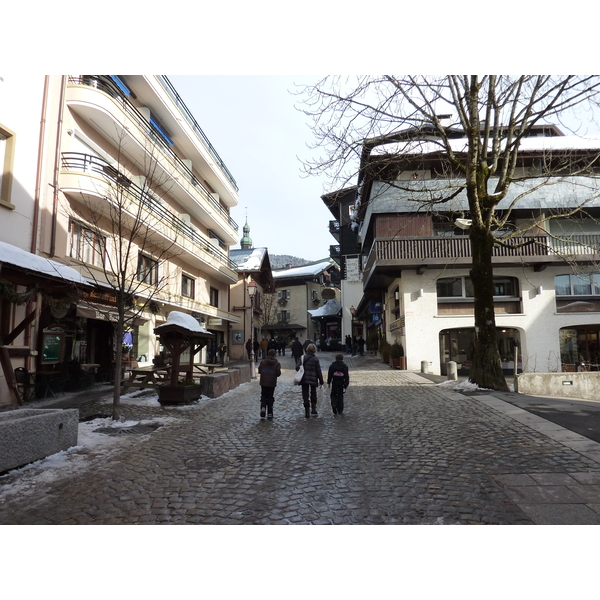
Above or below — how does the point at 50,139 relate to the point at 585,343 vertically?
above

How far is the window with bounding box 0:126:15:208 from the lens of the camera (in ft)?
36.2

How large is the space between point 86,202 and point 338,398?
10.5 meters

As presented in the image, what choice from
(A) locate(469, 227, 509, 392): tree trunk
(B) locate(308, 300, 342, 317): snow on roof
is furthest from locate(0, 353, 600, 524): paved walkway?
(B) locate(308, 300, 342, 317): snow on roof

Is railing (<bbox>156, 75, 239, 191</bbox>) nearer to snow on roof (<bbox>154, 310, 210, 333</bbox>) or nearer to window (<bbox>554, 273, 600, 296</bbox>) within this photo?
snow on roof (<bbox>154, 310, 210, 333</bbox>)

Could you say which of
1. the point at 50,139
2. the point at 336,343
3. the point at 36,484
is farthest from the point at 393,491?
the point at 336,343

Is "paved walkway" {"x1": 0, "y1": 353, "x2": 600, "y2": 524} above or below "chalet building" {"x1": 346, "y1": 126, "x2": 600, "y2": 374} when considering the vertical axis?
below

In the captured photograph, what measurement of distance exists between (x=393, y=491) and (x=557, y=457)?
2771 mm

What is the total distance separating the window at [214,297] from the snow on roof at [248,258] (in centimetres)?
423

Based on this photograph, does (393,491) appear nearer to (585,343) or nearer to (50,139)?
(50,139)

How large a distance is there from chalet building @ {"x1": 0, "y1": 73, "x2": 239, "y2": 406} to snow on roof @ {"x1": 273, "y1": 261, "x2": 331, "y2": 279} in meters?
37.9

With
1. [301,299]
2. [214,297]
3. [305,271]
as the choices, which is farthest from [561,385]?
[305,271]

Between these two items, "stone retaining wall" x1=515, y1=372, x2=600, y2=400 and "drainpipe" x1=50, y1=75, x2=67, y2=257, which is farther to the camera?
"stone retaining wall" x1=515, y1=372, x2=600, y2=400

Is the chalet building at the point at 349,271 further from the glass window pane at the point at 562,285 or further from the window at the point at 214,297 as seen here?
the glass window pane at the point at 562,285

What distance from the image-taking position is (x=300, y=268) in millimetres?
65562
